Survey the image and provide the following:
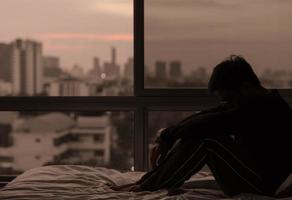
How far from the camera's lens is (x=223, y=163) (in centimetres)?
208

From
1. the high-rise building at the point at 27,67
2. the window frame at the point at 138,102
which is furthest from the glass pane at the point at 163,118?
the high-rise building at the point at 27,67

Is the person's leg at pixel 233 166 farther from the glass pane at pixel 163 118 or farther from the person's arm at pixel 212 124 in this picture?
the glass pane at pixel 163 118

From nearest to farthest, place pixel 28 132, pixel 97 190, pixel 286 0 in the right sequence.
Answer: pixel 97 190 < pixel 286 0 < pixel 28 132

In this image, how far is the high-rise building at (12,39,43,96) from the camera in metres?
3.50

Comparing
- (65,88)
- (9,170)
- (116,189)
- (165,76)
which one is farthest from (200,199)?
(9,170)

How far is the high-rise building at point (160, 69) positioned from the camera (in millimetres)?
3402

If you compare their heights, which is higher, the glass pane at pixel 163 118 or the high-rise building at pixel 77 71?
the high-rise building at pixel 77 71

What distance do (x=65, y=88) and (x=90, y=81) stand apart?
18 centimetres

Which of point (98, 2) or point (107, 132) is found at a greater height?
point (98, 2)

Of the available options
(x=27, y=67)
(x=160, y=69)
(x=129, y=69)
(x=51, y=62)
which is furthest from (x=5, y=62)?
(x=160, y=69)

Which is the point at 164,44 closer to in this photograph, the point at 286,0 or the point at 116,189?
the point at 286,0

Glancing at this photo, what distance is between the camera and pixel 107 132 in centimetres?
354

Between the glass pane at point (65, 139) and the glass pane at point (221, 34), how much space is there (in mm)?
567

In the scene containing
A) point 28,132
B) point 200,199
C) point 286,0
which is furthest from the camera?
point 28,132
